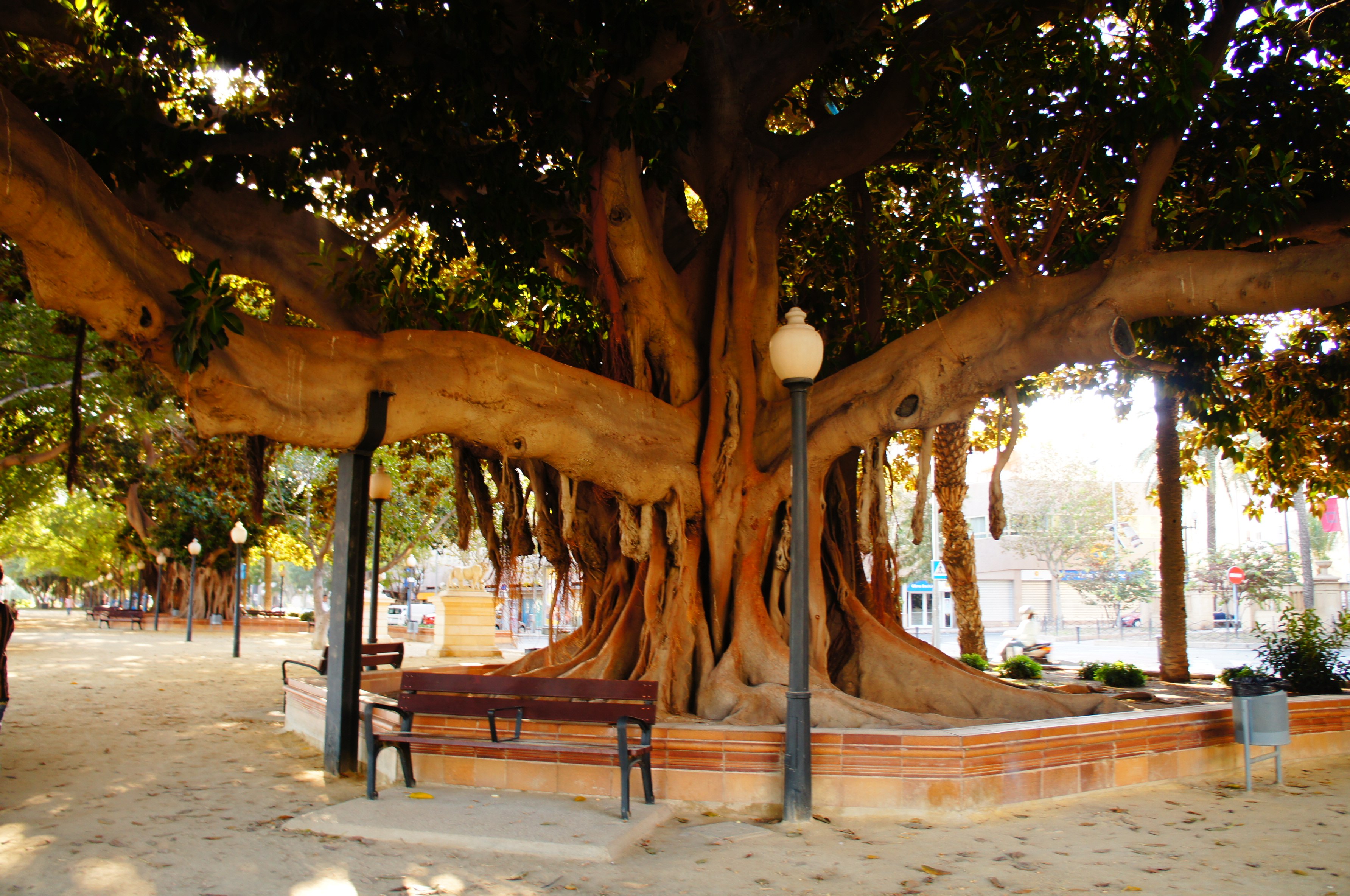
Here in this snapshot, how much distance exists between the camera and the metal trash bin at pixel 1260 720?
6750 millimetres

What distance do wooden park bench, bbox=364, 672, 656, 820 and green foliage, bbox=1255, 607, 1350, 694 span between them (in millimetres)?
6441

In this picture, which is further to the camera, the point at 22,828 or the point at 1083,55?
the point at 1083,55

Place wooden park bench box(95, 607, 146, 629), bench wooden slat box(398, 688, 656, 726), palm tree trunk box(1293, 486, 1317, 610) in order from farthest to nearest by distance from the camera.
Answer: wooden park bench box(95, 607, 146, 629), palm tree trunk box(1293, 486, 1317, 610), bench wooden slat box(398, 688, 656, 726)

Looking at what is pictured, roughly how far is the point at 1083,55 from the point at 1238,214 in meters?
1.81

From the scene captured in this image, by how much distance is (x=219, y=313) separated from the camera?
193 inches

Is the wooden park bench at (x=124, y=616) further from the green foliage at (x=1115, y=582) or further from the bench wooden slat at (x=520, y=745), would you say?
the green foliage at (x=1115, y=582)

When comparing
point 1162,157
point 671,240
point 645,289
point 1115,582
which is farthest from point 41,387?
point 1115,582

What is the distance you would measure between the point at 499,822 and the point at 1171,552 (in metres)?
10.2

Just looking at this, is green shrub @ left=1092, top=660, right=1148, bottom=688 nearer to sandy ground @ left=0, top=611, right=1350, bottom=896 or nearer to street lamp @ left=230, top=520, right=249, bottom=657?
sandy ground @ left=0, top=611, right=1350, bottom=896

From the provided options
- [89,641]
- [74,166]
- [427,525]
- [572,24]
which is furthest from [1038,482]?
[74,166]

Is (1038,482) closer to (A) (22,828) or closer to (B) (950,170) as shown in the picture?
(B) (950,170)

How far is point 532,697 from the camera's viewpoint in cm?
634

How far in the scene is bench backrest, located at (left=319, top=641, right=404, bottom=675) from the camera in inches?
392

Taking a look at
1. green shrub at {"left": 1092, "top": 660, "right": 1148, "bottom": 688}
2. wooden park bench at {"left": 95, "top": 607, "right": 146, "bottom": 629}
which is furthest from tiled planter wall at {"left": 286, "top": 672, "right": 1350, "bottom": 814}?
wooden park bench at {"left": 95, "top": 607, "right": 146, "bottom": 629}
